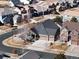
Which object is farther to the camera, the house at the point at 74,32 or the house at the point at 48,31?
the house at the point at 48,31

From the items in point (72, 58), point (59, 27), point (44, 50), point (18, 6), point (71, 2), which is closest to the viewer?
point (72, 58)

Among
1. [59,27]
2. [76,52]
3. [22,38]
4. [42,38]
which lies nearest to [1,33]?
[22,38]

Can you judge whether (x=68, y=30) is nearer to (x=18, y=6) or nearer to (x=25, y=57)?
(x=25, y=57)

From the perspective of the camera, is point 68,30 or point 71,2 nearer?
point 68,30

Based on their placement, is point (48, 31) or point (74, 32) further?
point (48, 31)

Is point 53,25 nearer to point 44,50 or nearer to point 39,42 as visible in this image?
point 39,42

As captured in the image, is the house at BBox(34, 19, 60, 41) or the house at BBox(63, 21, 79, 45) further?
the house at BBox(34, 19, 60, 41)

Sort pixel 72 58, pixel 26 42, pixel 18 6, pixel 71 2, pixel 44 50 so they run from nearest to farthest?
pixel 72 58 → pixel 44 50 → pixel 26 42 → pixel 18 6 → pixel 71 2

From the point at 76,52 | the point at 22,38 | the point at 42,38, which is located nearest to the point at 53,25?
the point at 42,38

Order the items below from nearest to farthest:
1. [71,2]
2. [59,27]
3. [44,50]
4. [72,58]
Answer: [72,58] < [44,50] < [59,27] < [71,2]
